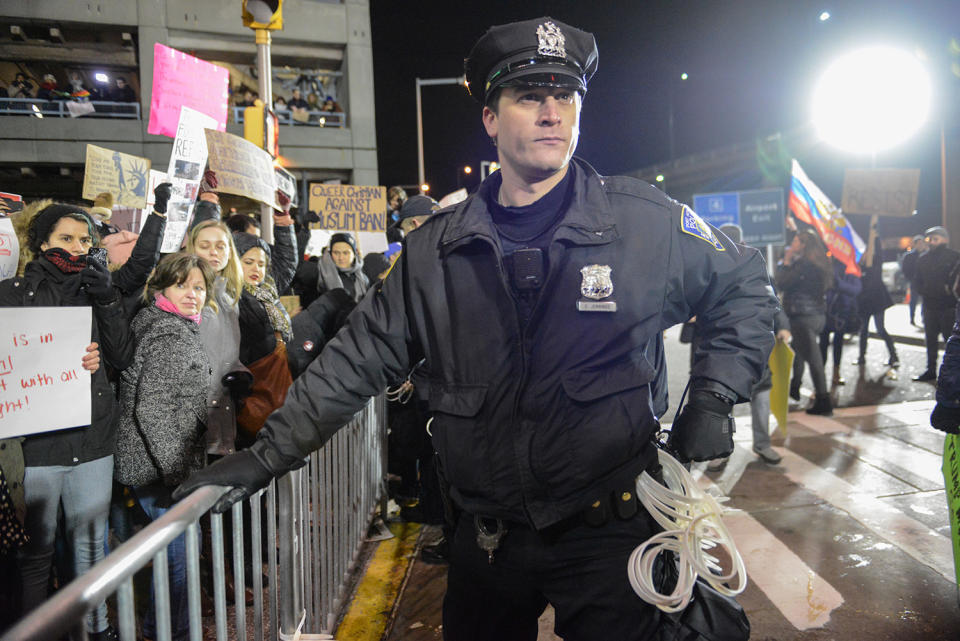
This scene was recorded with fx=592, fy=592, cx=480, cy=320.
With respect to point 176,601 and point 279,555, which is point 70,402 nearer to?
point 176,601

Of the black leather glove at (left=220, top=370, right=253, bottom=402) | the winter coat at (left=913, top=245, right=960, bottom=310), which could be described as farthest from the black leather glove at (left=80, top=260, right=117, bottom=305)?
the winter coat at (left=913, top=245, right=960, bottom=310)

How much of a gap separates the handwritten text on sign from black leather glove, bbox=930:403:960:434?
21.0 ft

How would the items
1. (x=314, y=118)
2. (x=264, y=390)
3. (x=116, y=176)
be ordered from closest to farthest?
Result: (x=264, y=390), (x=116, y=176), (x=314, y=118)

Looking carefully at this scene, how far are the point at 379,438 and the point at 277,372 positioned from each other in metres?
1.04

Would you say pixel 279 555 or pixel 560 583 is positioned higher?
pixel 560 583

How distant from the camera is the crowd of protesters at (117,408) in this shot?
8.58ft

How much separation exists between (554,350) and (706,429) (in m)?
0.49

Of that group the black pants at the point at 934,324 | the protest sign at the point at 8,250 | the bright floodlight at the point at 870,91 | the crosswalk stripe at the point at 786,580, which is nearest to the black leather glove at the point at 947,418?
the crosswalk stripe at the point at 786,580

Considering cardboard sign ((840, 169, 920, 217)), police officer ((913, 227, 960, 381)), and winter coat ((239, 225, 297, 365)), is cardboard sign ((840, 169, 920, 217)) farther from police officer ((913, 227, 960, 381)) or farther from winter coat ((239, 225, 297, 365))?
winter coat ((239, 225, 297, 365))

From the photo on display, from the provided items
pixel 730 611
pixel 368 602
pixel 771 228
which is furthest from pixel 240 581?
pixel 771 228

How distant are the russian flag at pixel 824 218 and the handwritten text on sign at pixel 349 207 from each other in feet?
18.5

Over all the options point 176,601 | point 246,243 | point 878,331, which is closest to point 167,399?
point 176,601

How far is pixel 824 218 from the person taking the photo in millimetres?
8078

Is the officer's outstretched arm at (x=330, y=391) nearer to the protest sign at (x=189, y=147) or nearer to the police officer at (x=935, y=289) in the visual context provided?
the protest sign at (x=189, y=147)
